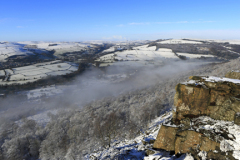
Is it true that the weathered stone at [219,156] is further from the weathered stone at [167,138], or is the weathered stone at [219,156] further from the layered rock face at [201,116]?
the weathered stone at [167,138]

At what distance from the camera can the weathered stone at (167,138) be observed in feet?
49.4

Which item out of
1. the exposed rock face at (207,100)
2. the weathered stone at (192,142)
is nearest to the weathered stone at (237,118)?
the exposed rock face at (207,100)

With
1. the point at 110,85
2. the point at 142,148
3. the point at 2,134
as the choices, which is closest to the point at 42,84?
the point at 110,85

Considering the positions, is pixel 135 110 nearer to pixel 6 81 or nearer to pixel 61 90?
pixel 61 90

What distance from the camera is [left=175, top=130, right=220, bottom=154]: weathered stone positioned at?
1276cm

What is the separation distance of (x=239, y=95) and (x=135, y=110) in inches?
1152

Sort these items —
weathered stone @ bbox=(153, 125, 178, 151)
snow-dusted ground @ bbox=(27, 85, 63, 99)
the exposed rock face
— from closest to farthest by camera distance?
the exposed rock face → weathered stone @ bbox=(153, 125, 178, 151) → snow-dusted ground @ bbox=(27, 85, 63, 99)

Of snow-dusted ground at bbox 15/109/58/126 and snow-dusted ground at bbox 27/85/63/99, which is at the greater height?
snow-dusted ground at bbox 27/85/63/99

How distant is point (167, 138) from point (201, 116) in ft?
15.4

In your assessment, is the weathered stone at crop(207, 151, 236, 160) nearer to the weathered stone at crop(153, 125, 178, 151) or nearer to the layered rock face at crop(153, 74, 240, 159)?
the layered rock face at crop(153, 74, 240, 159)

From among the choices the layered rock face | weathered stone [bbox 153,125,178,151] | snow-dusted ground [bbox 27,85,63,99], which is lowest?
snow-dusted ground [bbox 27,85,63,99]

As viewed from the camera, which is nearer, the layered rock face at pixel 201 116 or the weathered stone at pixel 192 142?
the weathered stone at pixel 192 142

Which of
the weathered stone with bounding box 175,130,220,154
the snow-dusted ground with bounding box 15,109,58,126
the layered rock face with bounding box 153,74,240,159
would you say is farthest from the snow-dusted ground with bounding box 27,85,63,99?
the weathered stone with bounding box 175,130,220,154

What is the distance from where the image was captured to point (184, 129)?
14648mm
